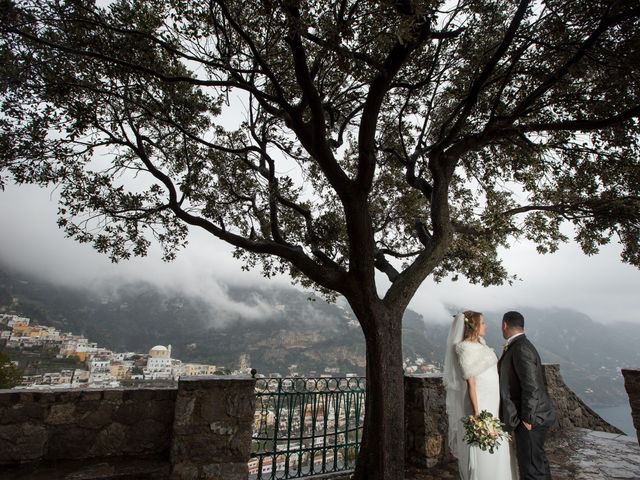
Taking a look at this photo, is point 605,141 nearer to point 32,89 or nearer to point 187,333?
point 32,89

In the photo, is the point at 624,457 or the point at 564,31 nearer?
the point at 564,31

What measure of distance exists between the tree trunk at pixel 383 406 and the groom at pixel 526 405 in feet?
4.71

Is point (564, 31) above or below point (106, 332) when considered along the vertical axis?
above

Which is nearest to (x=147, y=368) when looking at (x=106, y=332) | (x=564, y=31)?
(x=564, y=31)

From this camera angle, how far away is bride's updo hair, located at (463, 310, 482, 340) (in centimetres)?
446

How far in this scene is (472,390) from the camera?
4133mm

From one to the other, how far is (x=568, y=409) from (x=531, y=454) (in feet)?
26.6

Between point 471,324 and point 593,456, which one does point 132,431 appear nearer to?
point 471,324

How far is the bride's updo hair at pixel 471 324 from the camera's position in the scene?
4465mm

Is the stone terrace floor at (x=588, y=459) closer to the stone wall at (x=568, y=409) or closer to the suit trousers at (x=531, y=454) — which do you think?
the stone wall at (x=568, y=409)

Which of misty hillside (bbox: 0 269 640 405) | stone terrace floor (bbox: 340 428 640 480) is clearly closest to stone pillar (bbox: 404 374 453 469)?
stone terrace floor (bbox: 340 428 640 480)

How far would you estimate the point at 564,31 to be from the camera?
209 inches

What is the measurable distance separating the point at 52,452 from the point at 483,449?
5.22m

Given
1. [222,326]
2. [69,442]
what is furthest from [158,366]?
[222,326]
